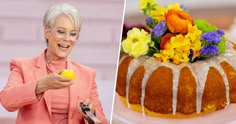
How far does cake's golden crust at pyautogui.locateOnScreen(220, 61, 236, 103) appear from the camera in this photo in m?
1.25

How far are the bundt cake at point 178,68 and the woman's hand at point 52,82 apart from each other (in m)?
0.23

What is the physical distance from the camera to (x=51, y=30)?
1.16 metres

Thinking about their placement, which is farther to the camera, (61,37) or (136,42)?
(136,42)

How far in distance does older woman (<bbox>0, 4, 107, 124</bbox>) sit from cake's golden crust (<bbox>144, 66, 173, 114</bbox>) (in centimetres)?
17

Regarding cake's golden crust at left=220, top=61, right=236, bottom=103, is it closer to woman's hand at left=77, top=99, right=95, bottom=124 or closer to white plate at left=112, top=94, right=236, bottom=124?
white plate at left=112, top=94, right=236, bottom=124

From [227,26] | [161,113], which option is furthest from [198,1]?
[161,113]

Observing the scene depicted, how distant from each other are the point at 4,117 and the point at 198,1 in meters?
0.62

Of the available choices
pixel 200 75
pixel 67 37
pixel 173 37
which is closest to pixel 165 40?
pixel 173 37

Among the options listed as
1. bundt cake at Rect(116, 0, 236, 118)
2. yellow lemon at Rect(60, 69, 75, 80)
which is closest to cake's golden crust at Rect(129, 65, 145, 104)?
bundt cake at Rect(116, 0, 236, 118)

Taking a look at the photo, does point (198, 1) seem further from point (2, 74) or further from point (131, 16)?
point (2, 74)

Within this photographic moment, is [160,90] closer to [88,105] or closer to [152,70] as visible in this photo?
[152,70]

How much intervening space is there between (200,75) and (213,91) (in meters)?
0.05

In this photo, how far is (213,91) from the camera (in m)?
1.24

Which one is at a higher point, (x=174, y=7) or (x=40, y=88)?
(x=174, y=7)
